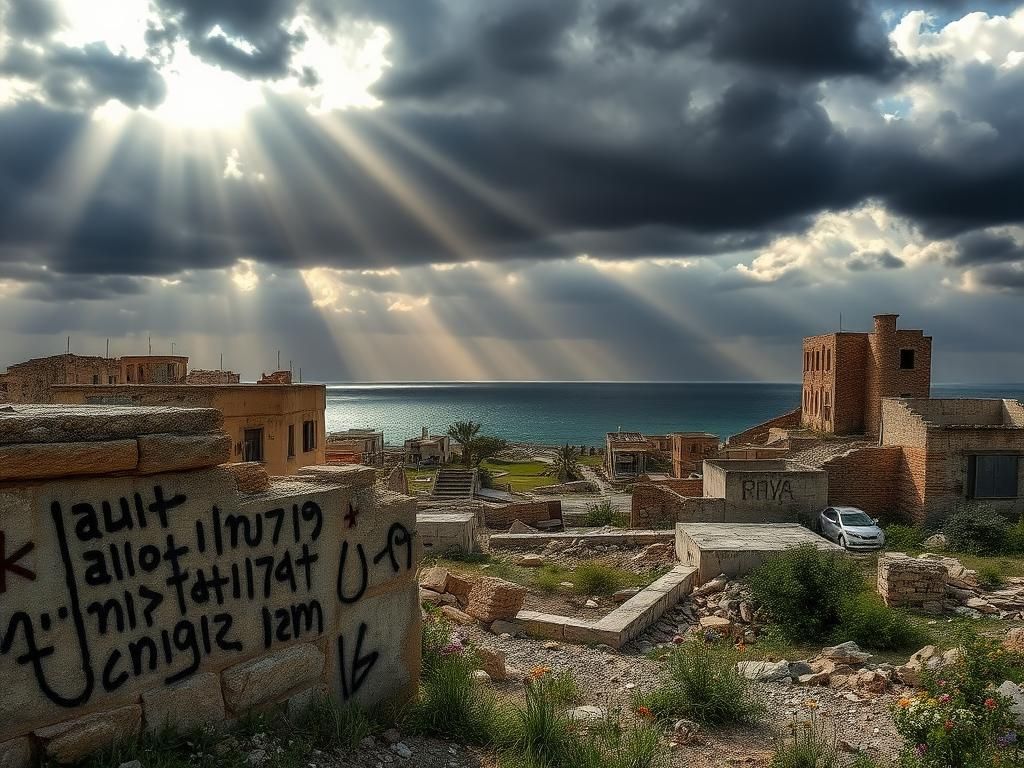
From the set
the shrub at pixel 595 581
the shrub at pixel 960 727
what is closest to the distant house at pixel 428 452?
the shrub at pixel 595 581

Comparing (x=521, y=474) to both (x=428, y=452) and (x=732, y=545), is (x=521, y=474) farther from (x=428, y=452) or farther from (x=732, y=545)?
(x=732, y=545)

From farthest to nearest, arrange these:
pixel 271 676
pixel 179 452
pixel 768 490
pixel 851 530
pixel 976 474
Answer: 1. pixel 976 474
2. pixel 768 490
3. pixel 851 530
4. pixel 271 676
5. pixel 179 452

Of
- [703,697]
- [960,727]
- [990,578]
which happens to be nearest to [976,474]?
[990,578]

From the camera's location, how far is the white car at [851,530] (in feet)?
60.6

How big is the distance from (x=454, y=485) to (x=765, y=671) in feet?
107

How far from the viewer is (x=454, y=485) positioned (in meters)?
41.0

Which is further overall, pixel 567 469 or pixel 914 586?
pixel 567 469

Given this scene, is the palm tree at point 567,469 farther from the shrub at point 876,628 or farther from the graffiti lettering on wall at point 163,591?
the graffiti lettering on wall at point 163,591

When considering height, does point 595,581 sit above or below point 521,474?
above

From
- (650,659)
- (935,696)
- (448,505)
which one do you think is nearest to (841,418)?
(448,505)

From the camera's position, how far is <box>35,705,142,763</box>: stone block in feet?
13.6

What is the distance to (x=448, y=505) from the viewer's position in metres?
29.6

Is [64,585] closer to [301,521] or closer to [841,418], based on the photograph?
[301,521]

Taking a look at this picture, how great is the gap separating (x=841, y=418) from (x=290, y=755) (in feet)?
153
